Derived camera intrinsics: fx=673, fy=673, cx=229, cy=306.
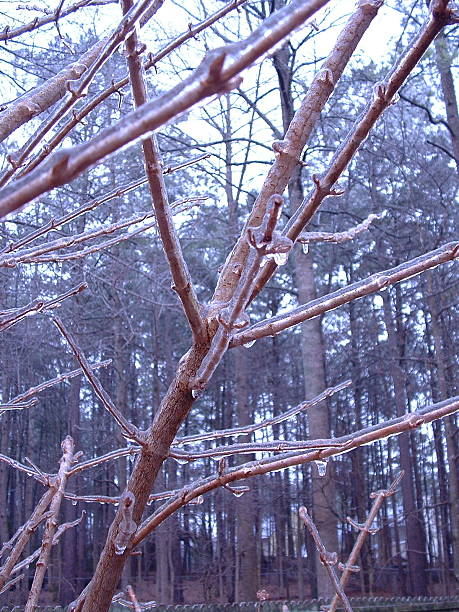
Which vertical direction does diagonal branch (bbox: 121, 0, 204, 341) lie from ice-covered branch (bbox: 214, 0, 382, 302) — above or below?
below

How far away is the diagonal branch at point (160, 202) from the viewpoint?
2.83ft

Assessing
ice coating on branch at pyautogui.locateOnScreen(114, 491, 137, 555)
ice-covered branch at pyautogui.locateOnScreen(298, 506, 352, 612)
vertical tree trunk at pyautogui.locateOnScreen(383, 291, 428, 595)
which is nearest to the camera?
ice coating on branch at pyautogui.locateOnScreen(114, 491, 137, 555)

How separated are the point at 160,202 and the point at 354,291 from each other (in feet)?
1.00

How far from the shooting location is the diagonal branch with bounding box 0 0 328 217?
0.41 meters

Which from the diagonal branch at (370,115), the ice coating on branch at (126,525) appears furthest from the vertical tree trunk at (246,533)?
the diagonal branch at (370,115)

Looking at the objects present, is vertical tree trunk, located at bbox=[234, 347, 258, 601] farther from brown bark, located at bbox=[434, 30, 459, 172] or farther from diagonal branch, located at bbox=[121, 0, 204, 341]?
diagonal branch, located at bbox=[121, 0, 204, 341]

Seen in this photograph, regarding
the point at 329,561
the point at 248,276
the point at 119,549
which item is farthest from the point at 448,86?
the point at 248,276

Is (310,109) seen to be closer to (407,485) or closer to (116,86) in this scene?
(116,86)

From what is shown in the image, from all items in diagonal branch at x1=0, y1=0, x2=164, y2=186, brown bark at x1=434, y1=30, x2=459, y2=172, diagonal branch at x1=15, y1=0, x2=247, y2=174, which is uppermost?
brown bark at x1=434, y1=30, x2=459, y2=172

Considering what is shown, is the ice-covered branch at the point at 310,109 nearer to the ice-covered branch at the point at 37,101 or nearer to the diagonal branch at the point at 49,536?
the ice-covered branch at the point at 37,101

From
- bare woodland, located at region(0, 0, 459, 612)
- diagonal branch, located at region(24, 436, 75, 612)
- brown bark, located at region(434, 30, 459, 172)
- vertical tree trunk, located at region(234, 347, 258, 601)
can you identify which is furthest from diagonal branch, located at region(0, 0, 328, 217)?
vertical tree trunk, located at region(234, 347, 258, 601)

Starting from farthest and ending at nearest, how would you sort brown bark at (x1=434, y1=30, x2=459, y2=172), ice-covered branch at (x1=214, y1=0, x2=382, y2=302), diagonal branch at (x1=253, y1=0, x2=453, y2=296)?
brown bark at (x1=434, y1=30, x2=459, y2=172) < ice-covered branch at (x1=214, y1=0, x2=382, y2=302) < diagonal branch at (x1=253, y1=0, x2=453, y2=296)

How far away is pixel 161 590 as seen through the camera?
663 inches

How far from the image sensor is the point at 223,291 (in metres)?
1.22
